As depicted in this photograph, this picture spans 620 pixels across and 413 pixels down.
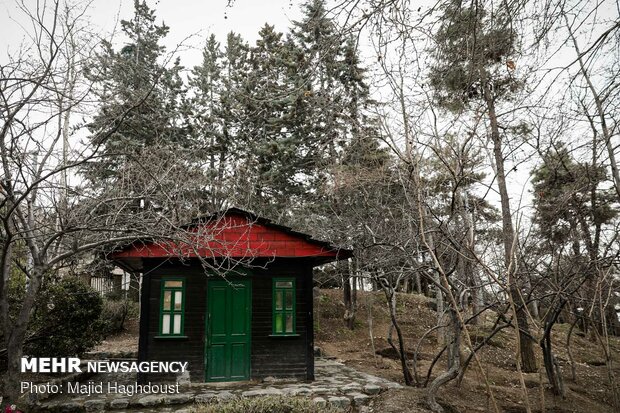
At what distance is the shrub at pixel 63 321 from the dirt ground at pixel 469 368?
23.6ft

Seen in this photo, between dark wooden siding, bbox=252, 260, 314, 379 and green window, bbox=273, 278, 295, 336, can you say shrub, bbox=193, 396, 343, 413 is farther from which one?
green window, bbox=273, 278, 295, 336

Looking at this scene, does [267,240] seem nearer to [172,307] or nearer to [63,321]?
[172,307]

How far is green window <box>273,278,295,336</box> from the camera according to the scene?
10203 millimetres

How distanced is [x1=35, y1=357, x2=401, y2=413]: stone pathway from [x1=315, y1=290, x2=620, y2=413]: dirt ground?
0.65m

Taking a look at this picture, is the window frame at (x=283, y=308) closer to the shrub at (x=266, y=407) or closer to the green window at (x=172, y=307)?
the green window at (x=172, y=307)

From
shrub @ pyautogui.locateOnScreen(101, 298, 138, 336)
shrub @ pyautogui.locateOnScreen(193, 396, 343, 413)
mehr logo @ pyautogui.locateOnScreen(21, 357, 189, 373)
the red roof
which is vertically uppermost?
the red roof

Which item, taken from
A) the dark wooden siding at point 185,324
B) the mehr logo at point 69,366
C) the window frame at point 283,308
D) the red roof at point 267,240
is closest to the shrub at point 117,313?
the mehr logo at point 69,366

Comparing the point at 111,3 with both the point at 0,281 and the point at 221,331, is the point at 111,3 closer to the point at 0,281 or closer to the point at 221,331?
the point at 0,281

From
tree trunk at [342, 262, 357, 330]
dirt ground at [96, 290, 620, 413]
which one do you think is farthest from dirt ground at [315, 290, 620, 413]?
tree trunk at [342, 262, 357, 330]

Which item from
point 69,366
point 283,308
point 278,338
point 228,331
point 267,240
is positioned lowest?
point 69,366

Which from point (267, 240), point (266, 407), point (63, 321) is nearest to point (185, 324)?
point (267, 240)

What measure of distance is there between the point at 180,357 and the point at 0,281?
4840 mm

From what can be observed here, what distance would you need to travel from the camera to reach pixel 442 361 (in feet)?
45.7

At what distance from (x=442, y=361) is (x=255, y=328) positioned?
729 cm
